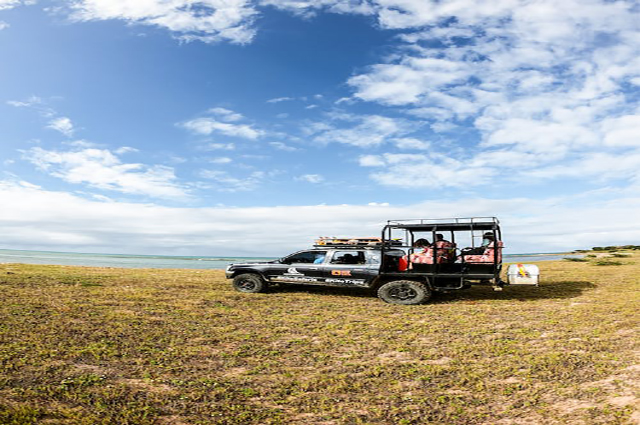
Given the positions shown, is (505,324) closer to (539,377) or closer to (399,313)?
(399,313)

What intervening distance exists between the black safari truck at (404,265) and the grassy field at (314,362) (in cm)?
78

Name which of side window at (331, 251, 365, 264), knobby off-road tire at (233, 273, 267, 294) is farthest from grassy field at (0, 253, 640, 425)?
knobby off-road tire at (233, 273, 267, 294)

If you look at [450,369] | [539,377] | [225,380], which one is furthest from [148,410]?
[539,377]

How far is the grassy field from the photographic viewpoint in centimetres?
412

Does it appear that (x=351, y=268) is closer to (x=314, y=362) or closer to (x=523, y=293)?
(x=523, y=293)

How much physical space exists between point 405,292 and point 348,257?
6.24ft

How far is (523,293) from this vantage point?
40.7ft

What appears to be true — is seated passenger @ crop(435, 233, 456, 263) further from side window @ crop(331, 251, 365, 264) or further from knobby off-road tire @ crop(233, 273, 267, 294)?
knobby off-road tire @ crop(233, 273, 267, 294)

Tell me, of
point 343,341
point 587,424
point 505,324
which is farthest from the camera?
point 505,324

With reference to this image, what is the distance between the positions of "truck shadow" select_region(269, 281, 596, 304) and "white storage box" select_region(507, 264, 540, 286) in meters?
0.47

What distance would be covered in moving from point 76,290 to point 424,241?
33.2 ft

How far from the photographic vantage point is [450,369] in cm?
541

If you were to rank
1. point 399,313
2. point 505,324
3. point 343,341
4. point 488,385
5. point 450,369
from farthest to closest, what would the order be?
point 399,313, point 505,324, point 343,341, point 450,369, point 488,385

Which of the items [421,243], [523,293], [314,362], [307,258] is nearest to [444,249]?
[421,243]
